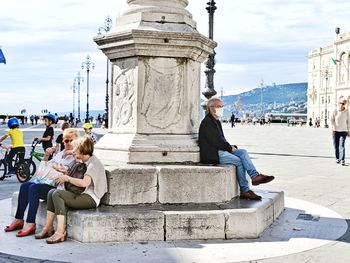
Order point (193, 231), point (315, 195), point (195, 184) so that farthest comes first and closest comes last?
point (315, 195), point (195, 184), point (193, 231)

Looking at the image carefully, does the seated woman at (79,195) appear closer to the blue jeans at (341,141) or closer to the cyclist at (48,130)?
the cyclist at (48,130)

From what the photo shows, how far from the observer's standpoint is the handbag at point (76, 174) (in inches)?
214

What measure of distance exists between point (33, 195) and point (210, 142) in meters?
2.26

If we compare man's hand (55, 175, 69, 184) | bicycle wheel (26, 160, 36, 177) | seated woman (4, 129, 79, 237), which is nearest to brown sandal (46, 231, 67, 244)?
seated woman (4, 129, 79, 237)

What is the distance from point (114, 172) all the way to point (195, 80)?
1.85m

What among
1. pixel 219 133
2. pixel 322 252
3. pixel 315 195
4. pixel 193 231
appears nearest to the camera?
pixel 322 252

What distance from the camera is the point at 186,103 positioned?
21.2ft

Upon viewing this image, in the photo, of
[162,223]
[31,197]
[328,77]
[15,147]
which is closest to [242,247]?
[162,223]

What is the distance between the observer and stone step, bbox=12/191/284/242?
17.1 feet

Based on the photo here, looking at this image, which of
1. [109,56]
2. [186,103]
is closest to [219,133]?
[186,103]

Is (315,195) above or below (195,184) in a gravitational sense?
below

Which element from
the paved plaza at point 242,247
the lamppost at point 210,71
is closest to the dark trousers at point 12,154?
the paved plaza at point 242,247

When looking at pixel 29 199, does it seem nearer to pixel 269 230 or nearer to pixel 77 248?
pixel 77 248

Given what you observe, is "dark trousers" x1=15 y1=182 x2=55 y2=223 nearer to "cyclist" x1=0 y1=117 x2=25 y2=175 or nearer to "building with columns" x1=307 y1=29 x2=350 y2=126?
"cyclist" x1=0 y1=117 x2=25 y2=175
